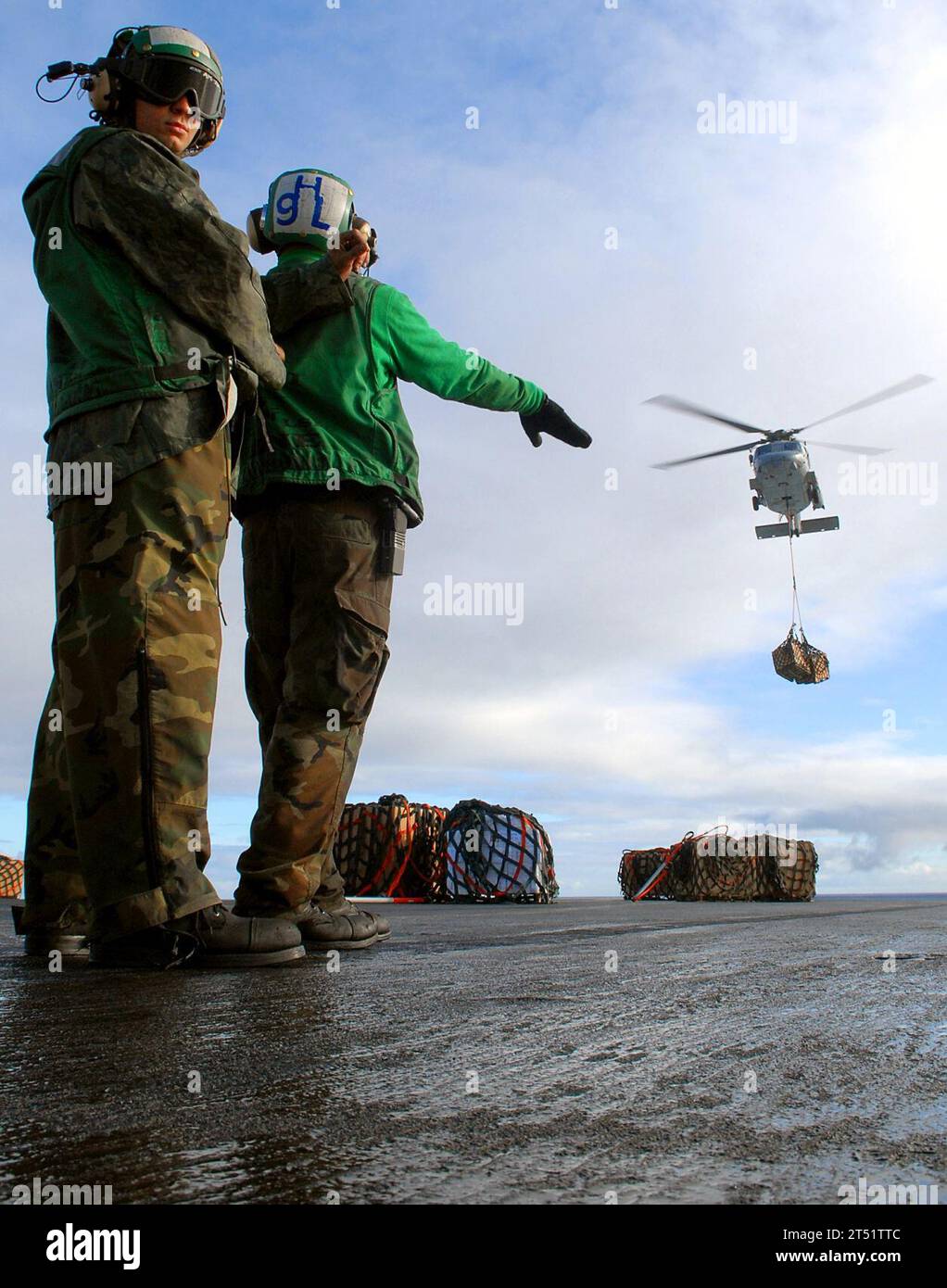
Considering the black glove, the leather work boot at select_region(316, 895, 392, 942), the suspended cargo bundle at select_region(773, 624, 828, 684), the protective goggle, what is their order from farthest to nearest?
the suspended cargo bundle at select_region(773, 624, 828, 684) → the black glove → the leather work boot at select_region(316, 895, 392, 942) → the protective goggle

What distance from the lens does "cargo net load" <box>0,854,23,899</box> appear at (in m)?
11.5

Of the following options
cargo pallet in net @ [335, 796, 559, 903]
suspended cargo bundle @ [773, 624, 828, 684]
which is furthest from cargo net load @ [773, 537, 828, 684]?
cargo pallet in net @ [335, 796, 559, 903]

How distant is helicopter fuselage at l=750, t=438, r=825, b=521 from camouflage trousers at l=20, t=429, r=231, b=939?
2717 centimetres

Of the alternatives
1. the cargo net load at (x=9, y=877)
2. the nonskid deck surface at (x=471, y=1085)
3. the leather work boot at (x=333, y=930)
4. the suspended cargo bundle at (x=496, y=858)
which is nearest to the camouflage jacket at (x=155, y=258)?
the nonskid deck surface at (x=471, y=1085)

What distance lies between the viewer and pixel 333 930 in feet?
10.9

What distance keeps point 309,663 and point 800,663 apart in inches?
930

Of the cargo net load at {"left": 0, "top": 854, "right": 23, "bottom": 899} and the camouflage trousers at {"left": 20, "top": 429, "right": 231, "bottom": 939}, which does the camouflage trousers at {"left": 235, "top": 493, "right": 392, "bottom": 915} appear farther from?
the cargo net load at {"left": 0, "top": 854, "right": 23, "bottom": 899}

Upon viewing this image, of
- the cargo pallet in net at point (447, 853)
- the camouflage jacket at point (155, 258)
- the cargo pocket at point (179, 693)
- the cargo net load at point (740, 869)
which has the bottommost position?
the cargo net load at point (740, 869)

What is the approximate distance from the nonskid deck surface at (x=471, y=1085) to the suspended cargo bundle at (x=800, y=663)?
78.5 feet

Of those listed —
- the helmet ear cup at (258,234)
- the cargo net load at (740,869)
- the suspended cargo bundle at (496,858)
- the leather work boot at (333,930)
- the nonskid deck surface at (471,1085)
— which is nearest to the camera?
the nonskid deck surface at (471,1085)

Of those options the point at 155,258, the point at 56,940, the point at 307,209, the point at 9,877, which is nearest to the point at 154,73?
the point at 155,258

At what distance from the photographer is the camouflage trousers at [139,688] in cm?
240

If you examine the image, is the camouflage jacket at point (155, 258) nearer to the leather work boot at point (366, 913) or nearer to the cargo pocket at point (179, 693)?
the cargo pocket at point (179, 693)
